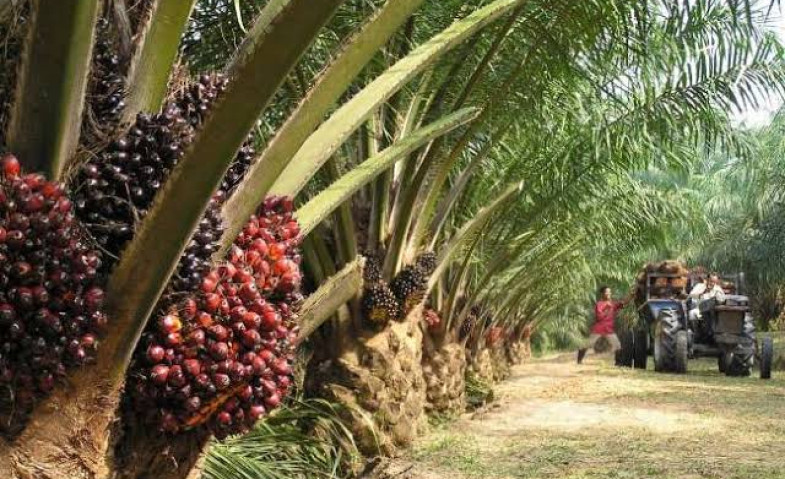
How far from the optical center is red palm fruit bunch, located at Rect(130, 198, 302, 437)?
6.33 ft

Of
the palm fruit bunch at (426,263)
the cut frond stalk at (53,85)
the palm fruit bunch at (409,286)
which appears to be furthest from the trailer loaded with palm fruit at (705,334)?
the cut frond stalk at (53,85)

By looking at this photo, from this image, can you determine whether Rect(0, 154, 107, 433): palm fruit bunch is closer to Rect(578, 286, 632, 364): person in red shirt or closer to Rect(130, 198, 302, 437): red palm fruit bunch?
Rect(130, 198, 302, 437): red palm fruit bunch

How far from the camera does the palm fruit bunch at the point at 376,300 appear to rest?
5.51m

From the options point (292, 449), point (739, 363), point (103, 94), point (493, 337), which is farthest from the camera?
point (493, 337)

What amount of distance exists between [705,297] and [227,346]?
13.6 metres

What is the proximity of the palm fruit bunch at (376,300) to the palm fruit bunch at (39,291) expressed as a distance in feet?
12.3

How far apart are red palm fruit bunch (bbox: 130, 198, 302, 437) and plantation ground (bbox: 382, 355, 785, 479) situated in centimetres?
285

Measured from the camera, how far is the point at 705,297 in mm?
14383

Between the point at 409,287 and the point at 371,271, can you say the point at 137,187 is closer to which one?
the point at 371,271

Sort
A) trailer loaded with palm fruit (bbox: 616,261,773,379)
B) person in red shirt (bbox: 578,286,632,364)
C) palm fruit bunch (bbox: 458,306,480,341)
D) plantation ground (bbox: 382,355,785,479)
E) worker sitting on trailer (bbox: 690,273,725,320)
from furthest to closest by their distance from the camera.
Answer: person in red shirt (bbox: 578,286,632,364) → worker sitting on trailer (bbox: 690,273,725,320) → trailer loaded with palm fruit (bbox: 616,261,773,379) → palm fruit bunch (bbox: 458,306,480,341) → plantation ground (bbox: 382,355,785,479)

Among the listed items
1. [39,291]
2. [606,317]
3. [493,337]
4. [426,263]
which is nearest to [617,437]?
[426,263]

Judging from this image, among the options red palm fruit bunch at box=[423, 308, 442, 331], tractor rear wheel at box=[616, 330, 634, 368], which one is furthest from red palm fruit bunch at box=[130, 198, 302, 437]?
tractor rear wheel at box=[616, 330, 634, 368]

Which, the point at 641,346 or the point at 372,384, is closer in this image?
the point at 372,384

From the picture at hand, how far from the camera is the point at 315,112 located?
2.13m
